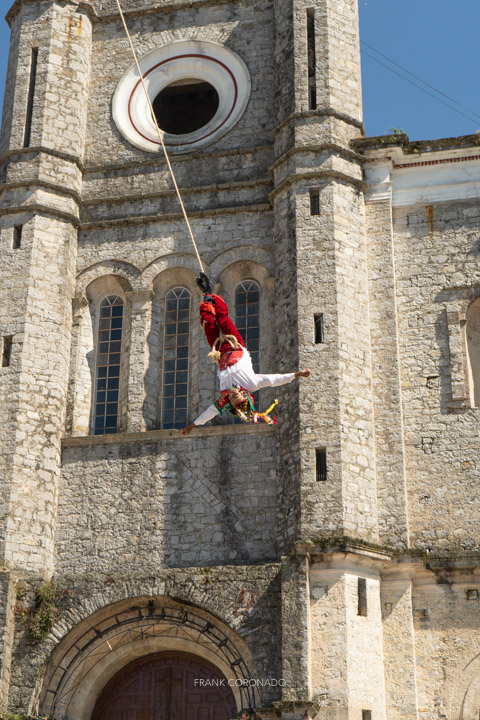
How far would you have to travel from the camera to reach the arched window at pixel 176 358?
22.0 metres

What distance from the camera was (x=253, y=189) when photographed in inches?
909

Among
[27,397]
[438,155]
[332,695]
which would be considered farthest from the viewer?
[438,155]

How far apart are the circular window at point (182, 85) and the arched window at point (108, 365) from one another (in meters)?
3.44

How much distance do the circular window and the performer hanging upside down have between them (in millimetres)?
7352

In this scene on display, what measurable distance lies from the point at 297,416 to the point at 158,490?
264 centimetres

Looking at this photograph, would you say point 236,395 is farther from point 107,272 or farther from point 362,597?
point 107,272

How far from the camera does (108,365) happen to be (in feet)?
74.0

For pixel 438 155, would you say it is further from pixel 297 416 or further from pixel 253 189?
pixel 297 416

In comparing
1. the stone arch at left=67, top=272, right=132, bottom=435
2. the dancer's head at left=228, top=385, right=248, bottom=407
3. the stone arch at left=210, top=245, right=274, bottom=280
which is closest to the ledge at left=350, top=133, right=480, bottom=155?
the stone arch at left=210, top=245, right=274, bottom=280

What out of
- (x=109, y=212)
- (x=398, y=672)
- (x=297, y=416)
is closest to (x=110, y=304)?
(x=109, y=212)

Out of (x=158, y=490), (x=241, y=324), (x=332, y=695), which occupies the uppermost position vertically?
(x=241, y=324)

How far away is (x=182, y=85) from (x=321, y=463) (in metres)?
9.66

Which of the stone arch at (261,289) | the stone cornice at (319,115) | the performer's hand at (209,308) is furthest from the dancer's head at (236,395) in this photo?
the stone cornice at (319,115)

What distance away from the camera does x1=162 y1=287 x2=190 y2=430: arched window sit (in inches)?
865
